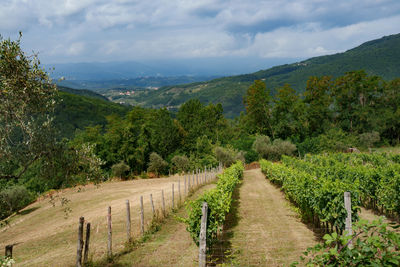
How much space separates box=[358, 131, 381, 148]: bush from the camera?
59594 mm

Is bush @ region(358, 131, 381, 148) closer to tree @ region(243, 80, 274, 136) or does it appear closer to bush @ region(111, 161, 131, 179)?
tree @ region(243, 80, 274, 136)

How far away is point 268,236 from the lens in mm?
10625

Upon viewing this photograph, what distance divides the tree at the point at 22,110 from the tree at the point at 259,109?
61073 millimetres

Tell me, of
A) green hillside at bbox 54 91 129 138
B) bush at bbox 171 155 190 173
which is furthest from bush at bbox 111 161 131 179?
green hillside at bbox 54 91 129 138

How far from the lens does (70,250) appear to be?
1207 centimetres

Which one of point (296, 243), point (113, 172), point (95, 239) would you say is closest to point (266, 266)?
point (296, 243)

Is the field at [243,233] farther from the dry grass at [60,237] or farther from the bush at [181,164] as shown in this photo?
the bush at [181,164]

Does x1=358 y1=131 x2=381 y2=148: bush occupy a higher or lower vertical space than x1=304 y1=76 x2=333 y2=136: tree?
lower

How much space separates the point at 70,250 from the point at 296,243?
33.0ft

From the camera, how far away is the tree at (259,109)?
66.6 m

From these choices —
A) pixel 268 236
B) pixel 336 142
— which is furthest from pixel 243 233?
pixel 336 142

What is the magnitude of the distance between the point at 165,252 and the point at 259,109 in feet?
198

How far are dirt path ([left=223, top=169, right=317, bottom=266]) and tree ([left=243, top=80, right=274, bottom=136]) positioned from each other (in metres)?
51.5

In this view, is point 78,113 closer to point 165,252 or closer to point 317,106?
point 317,106
